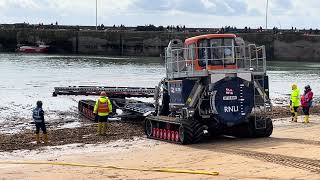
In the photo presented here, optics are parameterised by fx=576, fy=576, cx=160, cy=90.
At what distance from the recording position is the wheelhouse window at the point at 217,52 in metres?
19.2

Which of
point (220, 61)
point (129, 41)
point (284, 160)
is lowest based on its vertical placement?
point (284, 160)

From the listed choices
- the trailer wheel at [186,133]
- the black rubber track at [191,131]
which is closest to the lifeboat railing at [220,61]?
the black rubber track at [191,131]

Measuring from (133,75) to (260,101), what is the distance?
45.6 m

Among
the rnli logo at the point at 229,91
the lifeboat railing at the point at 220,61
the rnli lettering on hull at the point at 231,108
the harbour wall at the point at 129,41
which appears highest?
the harbour wall at the point at 129,41

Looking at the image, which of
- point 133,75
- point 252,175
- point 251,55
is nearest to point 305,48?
point 133,75

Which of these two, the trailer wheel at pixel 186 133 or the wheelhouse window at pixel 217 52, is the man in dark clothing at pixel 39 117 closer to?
the trailer wheel at pixel 186 133

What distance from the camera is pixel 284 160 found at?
1516 cm

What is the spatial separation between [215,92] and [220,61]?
50.6 inches

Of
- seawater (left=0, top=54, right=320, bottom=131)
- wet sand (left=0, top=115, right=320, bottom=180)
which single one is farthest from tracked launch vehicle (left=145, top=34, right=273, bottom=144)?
seawater (left=0, top=54, right=320, bottom=131)

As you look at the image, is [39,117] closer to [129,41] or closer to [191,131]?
[191,131]

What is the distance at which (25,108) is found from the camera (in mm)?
33719

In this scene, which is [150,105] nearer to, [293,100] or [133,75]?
[293,100]

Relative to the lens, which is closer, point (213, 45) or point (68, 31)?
point (213, 45)

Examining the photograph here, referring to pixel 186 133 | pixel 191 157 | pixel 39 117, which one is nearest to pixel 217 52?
pixel 186 133
